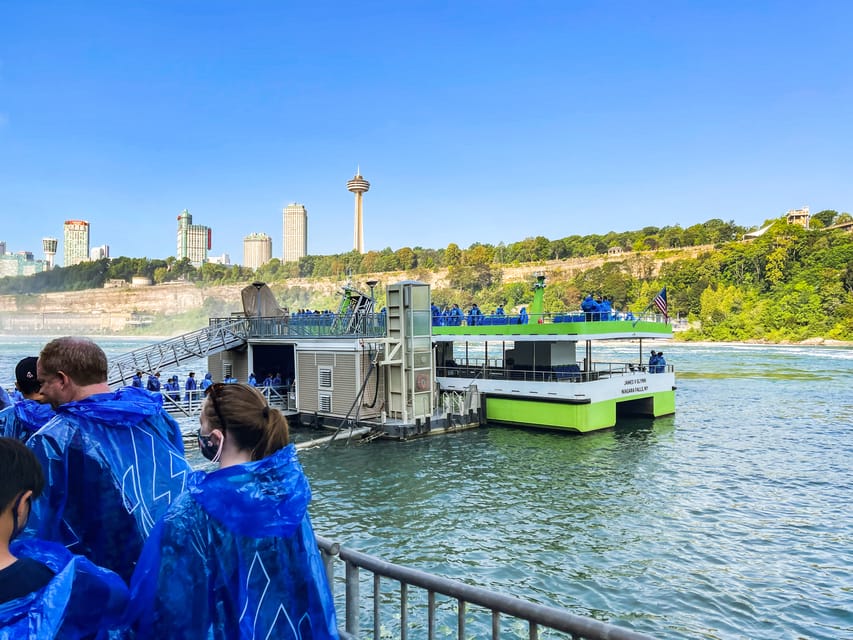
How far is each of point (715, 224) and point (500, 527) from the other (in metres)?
151

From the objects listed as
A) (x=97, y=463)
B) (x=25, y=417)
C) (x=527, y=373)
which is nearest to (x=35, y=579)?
(x=97, y=463)

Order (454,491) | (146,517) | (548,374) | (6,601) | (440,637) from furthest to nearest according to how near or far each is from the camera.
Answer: (548,374)
(454,491)
(440,637)
(146,517)
(6,601)

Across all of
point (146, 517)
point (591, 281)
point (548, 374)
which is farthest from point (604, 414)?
point (591, 281)

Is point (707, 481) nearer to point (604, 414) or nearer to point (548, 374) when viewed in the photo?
point (604, 414)

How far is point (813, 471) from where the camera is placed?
56.1 ft

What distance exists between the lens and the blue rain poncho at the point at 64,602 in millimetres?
1914

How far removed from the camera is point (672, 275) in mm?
113938

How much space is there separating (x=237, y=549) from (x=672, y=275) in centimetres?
12053

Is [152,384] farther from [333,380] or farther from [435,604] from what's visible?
[435,604]

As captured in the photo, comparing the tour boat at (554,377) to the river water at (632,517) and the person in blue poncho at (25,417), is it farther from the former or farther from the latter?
the person in blue poncho at (25,417)

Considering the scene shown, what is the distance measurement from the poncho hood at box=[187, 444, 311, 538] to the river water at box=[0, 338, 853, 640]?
7484mm

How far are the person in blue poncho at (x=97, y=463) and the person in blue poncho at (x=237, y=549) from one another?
0.49 m

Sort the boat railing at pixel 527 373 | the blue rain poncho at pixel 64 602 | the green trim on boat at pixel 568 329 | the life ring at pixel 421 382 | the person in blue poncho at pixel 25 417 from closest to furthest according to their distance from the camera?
the blue rain poncho at pixel 64 602 → the person in blue poncho at pixel 25 417 → the life ring at pixel 421 382 → the green trim on boat at pixel 568 329 → the boat railing at pixel 527 373

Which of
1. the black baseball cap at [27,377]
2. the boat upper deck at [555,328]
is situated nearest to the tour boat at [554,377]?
the boat upper deck at [555,328]
